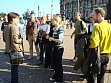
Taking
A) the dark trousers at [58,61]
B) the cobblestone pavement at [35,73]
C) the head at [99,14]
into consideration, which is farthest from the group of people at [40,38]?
the head at [99,14]

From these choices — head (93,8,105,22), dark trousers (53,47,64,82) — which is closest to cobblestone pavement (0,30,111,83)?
dark trousers (53,47,64,82)

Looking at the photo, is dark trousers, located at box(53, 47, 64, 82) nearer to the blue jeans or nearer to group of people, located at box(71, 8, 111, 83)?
the blue jeans

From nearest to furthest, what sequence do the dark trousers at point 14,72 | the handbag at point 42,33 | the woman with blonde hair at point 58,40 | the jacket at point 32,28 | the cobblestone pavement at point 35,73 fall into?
1. the dark trousers at point 14,72
2. the woman with blonde hair at point 58,40
3. the cobblestone pavement at point 35,73
4. the handbag at point 42,33
5. the jacket at point 32,28

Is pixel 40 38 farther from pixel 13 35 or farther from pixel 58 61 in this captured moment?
pixel 13 35

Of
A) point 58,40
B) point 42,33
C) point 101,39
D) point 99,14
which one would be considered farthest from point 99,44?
point 42,33

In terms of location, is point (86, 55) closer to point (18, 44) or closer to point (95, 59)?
point (95, 59)

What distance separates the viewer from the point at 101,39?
6.29 meters

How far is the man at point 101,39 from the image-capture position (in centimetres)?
→ 615

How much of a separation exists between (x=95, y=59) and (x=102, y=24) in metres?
0.73

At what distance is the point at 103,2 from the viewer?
98500mm

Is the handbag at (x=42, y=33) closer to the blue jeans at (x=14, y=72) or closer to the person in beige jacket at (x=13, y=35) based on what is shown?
the blue jeans at (x=14, y=72)

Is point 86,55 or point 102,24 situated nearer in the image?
point 102,24

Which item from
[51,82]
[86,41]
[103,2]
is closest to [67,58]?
[51,82]

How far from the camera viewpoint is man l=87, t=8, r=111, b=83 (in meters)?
6.15
